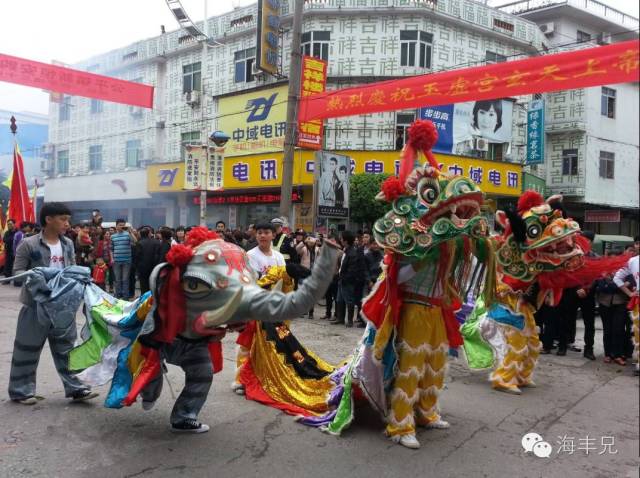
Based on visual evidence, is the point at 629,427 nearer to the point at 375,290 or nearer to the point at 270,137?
the point at 375,290

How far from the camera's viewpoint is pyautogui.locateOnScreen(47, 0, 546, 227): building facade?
53.5 ft

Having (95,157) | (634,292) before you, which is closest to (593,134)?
(634,292)

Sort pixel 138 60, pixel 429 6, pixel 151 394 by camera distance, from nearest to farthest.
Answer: pixel 151 394
pixel 429 6
pixel 138 60

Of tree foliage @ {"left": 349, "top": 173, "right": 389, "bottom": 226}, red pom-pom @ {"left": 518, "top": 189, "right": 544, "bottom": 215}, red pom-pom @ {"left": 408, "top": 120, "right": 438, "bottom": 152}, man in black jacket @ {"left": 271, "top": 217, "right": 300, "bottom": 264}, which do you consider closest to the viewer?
red pom-pom @ {"left": 408, "top": 120, "right": 438, "bottom": 152}

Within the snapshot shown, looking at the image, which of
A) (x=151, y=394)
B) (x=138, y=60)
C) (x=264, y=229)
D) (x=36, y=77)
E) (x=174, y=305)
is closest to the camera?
(x=174, y=305)

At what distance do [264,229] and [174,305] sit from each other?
1.62m

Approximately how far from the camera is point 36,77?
393 inches

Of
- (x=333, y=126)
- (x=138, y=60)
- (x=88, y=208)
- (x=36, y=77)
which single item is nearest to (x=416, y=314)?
(x=36, y=77)

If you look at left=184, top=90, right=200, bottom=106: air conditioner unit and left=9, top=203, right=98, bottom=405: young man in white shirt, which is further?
left=184, top=90, right=200, bottom=106: air conditioner unit

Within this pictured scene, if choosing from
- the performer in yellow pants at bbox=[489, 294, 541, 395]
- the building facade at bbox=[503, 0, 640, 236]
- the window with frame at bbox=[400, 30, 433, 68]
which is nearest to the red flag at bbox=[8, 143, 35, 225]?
the performer in yellow pants at bbox=[489, 294, 541, 395]

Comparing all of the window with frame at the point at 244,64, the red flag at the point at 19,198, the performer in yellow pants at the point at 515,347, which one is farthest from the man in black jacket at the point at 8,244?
the performer in yellow pants at the point at 515,347

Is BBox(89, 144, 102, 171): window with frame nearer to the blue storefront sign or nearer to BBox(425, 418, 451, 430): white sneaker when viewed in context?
the blue storefront sign

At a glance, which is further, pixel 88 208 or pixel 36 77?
pixel 88 208

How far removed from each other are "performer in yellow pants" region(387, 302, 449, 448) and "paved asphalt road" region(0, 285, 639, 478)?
0.19 meters
